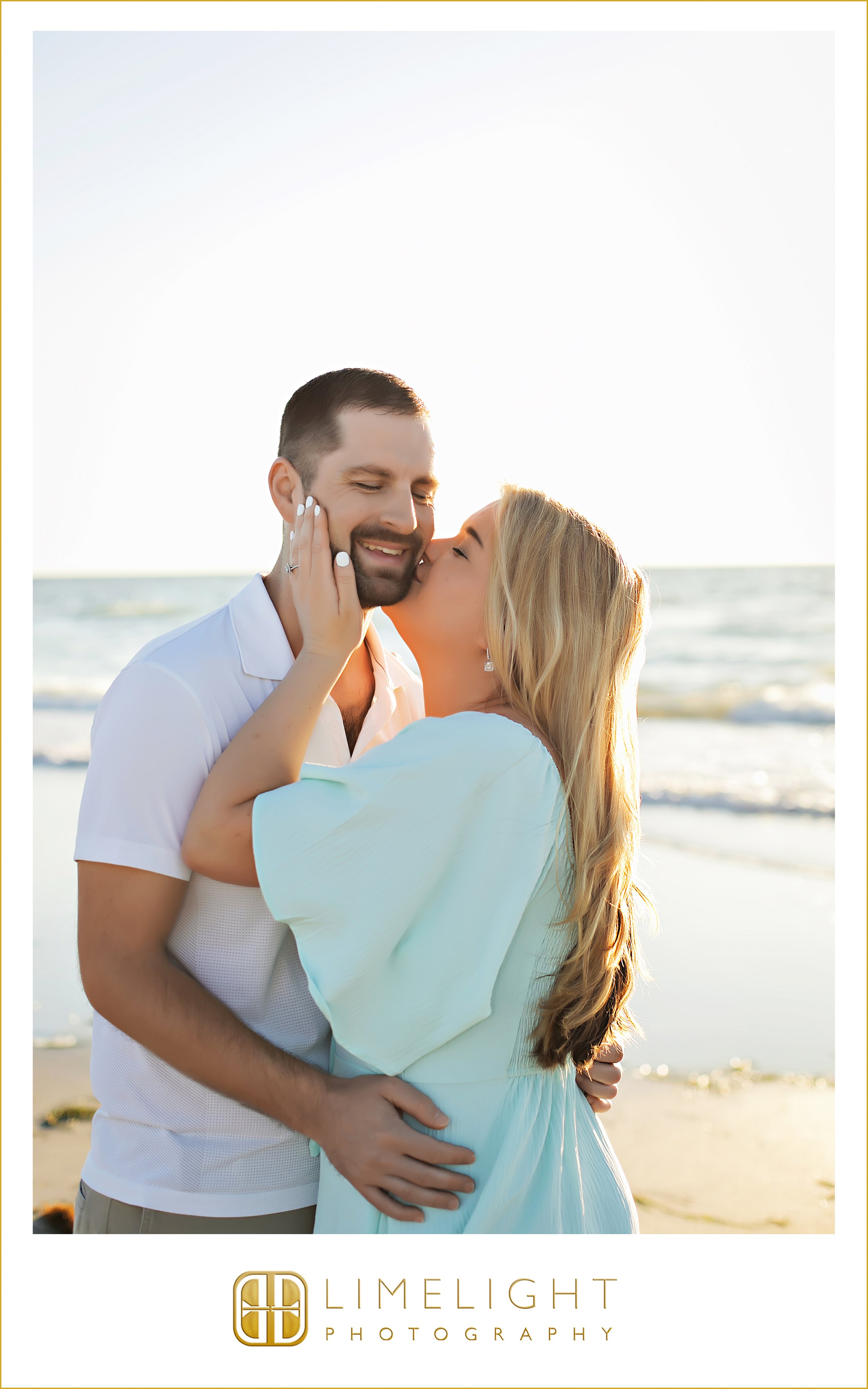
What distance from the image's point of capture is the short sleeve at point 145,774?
2227 millimetres

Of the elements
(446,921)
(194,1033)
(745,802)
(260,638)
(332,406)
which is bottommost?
(745,802)

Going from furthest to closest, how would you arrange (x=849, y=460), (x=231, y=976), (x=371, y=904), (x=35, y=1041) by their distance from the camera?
(x=35, y=1041) → (x=849, y=460) → (x=231, y=976) → (x=371, y=904)

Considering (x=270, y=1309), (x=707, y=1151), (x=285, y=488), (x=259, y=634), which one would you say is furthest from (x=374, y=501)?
(x=707, y=1151)

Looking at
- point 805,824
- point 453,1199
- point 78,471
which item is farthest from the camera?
point 78,471

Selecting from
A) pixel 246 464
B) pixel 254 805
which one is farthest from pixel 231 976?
pixel 246 464

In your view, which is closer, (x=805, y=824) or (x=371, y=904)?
(x=371, y=904)

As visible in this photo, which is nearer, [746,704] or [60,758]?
[60,758]

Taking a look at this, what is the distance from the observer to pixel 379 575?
2.52 m

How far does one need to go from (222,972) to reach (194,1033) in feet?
0.55

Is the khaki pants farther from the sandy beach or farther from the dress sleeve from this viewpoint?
the sandy beach

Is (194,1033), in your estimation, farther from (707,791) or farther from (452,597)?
(707,791)

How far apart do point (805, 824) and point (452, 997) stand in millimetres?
10129

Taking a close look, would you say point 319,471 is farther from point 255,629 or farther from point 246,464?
point 246,464

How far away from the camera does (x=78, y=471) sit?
18062 mm
